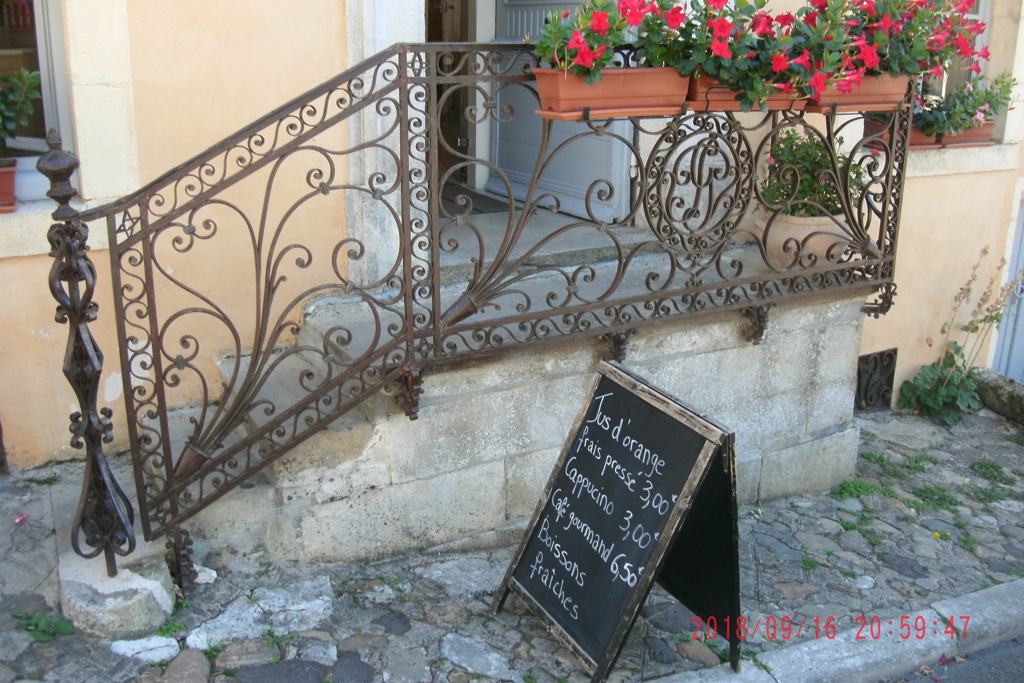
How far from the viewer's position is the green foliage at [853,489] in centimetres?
527

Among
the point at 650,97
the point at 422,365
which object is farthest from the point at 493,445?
the point at 650,97

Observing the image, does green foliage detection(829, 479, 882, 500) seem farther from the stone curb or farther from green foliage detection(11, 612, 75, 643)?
green foliage detection(11, 612, 75, 643)

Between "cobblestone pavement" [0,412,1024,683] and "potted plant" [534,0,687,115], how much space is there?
6.40 ft

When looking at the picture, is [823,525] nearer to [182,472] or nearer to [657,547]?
[657,547]

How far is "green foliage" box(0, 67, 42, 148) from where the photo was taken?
3943mm

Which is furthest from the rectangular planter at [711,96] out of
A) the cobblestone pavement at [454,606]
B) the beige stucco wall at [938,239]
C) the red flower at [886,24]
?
the beige stucco wall at [938,239]

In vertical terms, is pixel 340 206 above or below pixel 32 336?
above

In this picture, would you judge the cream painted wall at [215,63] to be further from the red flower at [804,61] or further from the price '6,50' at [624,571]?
the price '6,50' at [624,571]

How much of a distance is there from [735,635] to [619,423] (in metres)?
0.85

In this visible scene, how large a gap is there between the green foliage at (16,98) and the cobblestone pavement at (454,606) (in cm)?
142

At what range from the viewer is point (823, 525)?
488cm

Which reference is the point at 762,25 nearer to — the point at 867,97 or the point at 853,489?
the point at 867,97

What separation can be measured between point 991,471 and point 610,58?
3.69 metres

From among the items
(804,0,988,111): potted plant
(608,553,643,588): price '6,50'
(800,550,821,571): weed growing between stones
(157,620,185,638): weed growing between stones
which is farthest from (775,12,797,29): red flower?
(157,620,185,638): weed growing between stones
